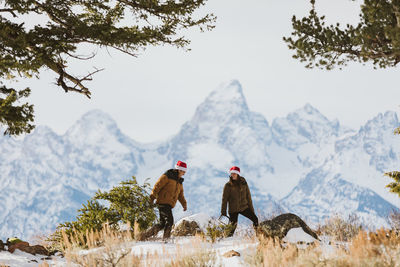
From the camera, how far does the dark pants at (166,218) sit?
10.8 meters

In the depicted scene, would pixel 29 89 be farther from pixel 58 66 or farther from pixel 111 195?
pixel 111 195

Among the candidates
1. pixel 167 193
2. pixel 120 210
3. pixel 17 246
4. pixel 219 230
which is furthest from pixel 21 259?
pixel 219 230

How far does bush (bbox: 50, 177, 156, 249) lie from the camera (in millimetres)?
11180

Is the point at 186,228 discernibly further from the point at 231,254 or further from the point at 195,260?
the point at 195,260

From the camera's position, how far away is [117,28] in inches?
399

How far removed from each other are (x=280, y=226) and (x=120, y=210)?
411 cm

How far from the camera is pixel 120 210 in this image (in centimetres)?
1153

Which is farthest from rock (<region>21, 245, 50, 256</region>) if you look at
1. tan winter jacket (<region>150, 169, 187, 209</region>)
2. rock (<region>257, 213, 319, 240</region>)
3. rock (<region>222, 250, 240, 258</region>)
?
rock (<region>257, 213, 319, 240</region>)

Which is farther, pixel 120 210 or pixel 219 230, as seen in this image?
pixel 120 210

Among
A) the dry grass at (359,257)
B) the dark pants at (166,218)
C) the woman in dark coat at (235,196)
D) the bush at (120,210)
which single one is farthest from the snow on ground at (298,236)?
the bush at (120,210)

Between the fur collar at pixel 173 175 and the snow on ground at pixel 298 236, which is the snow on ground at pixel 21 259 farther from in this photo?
the snow on ground at pixel 298 236

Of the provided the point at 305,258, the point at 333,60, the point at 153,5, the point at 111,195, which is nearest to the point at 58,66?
the point at 153,5

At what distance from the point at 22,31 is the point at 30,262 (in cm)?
453

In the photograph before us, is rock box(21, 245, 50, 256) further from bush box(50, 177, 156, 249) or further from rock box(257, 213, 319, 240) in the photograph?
rock box(257, 213, 319, 240)
